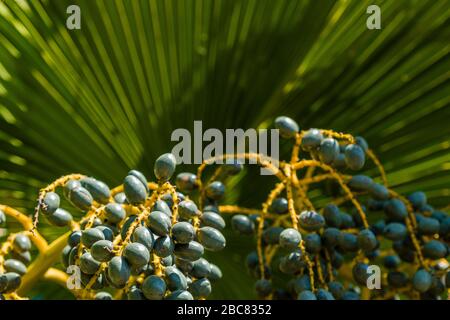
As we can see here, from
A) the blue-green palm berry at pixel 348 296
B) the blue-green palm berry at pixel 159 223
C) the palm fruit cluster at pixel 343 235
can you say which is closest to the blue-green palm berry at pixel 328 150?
the palm fruit cluster at pixel 343 235

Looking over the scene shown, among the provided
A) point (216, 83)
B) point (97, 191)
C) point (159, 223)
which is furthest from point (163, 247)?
point (216, 83)

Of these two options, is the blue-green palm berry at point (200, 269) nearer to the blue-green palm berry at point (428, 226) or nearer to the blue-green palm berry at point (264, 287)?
the blue-green palm berry at point (264, 287)

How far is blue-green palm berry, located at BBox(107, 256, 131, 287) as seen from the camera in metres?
1.32

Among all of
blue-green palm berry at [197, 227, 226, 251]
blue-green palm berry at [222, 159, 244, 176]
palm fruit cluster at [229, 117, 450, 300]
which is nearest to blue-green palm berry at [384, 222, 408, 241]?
palm fruit cluster at [229, 117, 450, 300]

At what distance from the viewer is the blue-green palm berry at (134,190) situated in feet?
4.78

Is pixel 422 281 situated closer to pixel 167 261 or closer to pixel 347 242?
pixel 347 242

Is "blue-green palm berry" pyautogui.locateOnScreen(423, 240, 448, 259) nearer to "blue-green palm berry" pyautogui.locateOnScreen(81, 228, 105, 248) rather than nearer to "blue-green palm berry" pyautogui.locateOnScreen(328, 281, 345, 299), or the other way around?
"blue-green palm berry" pyautogui.locateOnScreen(328, 281, 345, 299)

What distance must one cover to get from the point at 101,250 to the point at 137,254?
8 cm

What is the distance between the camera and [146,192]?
1490mm

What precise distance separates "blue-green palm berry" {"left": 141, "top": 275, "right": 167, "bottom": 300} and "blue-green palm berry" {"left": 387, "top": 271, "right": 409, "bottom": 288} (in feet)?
2.43

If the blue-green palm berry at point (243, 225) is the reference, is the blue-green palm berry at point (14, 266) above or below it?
below

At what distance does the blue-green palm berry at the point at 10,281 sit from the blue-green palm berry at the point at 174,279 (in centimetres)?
37

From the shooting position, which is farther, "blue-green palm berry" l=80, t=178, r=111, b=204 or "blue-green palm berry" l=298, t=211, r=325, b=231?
"blue-green palm berry" l=298, t=211, r=325, b=231

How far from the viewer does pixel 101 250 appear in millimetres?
1345
